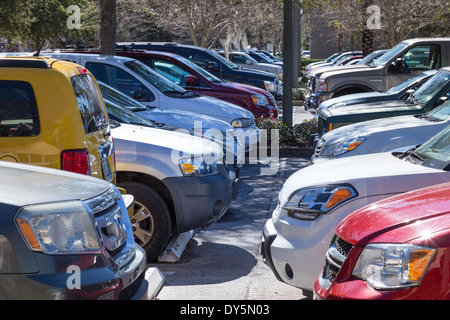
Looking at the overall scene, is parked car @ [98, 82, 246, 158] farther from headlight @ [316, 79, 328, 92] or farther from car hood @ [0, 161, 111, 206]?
headlight @ [316, 79, 328, 92]

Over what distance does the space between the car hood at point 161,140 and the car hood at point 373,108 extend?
3996mm

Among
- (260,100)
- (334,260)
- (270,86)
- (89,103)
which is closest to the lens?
(334,260)

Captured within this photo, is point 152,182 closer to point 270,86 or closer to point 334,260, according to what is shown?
point 334,260

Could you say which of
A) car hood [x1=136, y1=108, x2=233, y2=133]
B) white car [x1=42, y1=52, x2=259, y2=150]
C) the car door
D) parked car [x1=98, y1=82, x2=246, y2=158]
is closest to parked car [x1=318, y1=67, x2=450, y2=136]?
white car [x1=42, y1=52, x2=259, y2=150]

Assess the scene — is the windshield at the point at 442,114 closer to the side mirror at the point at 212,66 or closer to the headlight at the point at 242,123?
the headlight at the point at 242,123

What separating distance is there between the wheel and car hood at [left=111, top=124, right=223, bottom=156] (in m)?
0.46

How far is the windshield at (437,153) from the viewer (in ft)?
17.7

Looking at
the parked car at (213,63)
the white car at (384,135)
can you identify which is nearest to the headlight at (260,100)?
the parked car at (213,63)

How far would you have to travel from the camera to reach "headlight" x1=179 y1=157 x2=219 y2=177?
6.90 meters

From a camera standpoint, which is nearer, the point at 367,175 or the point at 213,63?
the point at 367,175

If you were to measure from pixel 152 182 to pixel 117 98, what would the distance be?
2.74m

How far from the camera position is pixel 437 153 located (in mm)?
5703

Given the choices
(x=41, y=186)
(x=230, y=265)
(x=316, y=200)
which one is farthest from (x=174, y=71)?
(x=41, y=186)
